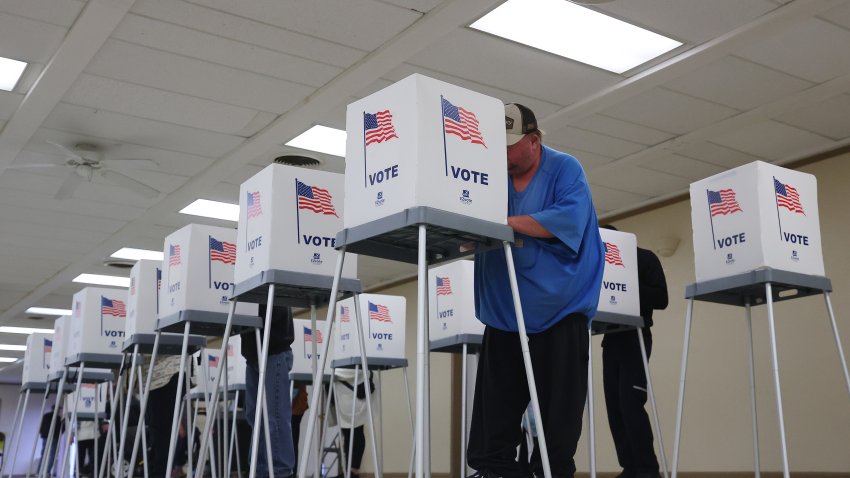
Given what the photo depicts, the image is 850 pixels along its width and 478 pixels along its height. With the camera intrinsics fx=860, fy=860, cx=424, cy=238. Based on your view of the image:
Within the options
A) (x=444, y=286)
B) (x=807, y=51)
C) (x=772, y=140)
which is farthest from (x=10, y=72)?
(x=772, y=140)

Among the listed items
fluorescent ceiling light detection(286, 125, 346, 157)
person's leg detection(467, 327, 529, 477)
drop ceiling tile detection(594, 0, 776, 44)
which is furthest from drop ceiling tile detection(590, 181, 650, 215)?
person's leg detection(467, 327, 529, 477)

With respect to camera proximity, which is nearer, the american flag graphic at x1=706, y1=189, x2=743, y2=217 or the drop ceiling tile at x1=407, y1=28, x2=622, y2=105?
the american flag graphic at x1=706, y1=189, x2=743, y2=217

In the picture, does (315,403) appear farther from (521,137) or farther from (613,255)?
(613,255)

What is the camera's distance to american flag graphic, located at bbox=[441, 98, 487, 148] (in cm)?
211

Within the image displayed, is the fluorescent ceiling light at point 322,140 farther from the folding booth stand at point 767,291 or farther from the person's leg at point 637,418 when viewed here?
the folding booth stand at point 767,291

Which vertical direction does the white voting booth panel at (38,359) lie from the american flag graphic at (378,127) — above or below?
below

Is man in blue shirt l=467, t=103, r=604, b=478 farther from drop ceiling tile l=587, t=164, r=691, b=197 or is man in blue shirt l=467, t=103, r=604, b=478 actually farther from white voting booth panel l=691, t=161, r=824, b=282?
drop ceiling tile l=587, t=164, r=691, b=197

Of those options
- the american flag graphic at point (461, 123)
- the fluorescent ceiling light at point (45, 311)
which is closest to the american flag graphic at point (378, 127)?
the american flag graphic at point (461, 123)

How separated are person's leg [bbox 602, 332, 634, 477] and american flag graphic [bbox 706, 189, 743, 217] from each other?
2.69 ft

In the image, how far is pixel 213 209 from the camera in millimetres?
7488

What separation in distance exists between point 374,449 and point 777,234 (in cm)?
168

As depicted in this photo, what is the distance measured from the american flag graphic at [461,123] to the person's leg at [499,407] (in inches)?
20.0

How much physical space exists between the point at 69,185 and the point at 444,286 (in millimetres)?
2896

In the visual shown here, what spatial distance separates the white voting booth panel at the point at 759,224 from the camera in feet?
10.4
